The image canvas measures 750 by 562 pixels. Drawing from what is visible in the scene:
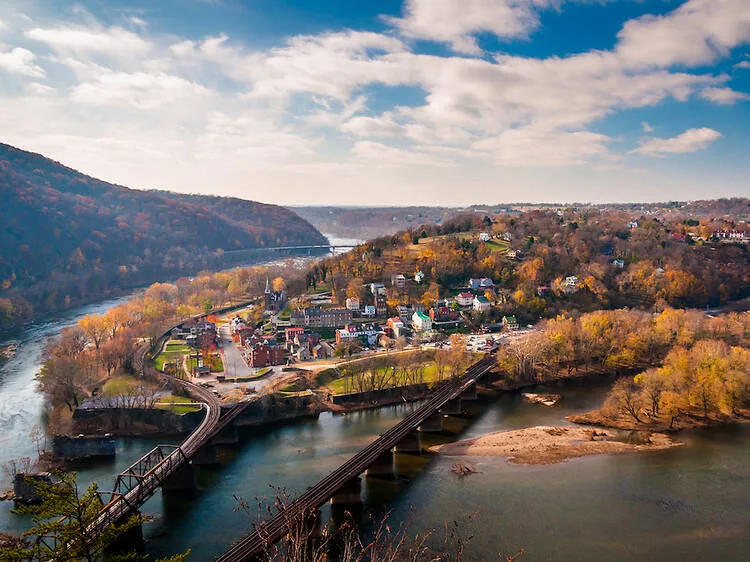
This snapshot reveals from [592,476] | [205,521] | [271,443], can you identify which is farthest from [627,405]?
[205,521]

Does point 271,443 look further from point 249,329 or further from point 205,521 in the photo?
point 249,329

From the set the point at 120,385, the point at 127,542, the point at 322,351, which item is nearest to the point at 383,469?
the point at 127,542

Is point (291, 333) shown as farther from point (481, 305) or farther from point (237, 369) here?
point (481, 305)

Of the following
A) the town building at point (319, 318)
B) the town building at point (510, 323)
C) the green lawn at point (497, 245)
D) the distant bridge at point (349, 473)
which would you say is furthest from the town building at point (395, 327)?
the green lawn at point (497, 245)

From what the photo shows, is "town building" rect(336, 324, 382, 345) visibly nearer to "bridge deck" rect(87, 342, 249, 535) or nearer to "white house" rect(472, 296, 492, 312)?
"white house" rect(472, 296, 492, 312)

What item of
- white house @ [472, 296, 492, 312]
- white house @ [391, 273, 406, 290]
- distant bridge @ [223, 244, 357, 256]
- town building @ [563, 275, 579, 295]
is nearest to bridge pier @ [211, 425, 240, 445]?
white house @ [472, 296, 492, 312]

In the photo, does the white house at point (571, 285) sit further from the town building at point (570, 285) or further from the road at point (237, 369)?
the road at point (237, 369)
